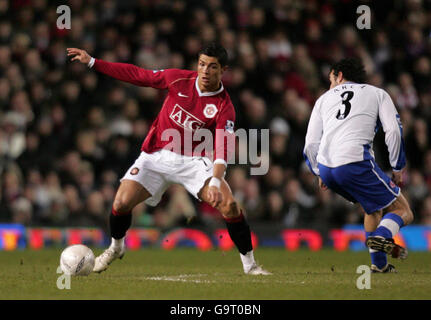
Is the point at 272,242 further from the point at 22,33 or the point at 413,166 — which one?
the point at 22,33

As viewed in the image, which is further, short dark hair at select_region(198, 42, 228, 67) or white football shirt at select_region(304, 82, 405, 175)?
short dark hair at select_region(198, 42, 228, 67)

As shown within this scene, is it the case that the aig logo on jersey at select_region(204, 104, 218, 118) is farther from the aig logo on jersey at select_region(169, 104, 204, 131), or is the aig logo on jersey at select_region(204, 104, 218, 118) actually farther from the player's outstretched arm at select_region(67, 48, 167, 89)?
the player's outstretched arm at select_region(67, 48, 167, 89)

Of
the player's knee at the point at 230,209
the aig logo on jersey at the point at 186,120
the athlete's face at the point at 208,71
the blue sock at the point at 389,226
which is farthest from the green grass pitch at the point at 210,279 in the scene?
the athlete's face at the point at 208,71

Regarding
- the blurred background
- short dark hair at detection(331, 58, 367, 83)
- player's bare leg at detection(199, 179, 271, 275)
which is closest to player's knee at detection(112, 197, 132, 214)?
player's bare leg at detection(199, 179, 271, 275)

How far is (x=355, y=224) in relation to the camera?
12992 millimetres

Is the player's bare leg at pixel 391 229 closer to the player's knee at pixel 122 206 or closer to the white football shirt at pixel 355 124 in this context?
the white football shirt at pixel 355 124

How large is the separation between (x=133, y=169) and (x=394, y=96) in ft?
29.6

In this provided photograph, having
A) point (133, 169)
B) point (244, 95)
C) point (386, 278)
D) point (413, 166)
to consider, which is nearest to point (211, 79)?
point (133, 169)

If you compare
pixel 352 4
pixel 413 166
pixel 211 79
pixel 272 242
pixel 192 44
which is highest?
pixel 352 4

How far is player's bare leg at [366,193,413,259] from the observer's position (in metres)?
6.58

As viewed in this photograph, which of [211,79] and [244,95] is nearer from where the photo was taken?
[211,79]

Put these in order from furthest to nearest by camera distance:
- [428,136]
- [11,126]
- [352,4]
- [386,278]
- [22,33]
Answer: [352,4], [428,136], [22,33], [11,126], [386,278]

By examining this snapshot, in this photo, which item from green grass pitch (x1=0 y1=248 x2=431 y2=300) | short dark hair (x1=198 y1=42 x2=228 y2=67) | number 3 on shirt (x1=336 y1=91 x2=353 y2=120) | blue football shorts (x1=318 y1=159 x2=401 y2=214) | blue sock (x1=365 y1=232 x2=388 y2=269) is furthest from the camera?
blue sock (x1=365 y1=232 x2=388 y2=269)

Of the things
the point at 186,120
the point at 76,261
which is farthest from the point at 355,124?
the point at 76,261
